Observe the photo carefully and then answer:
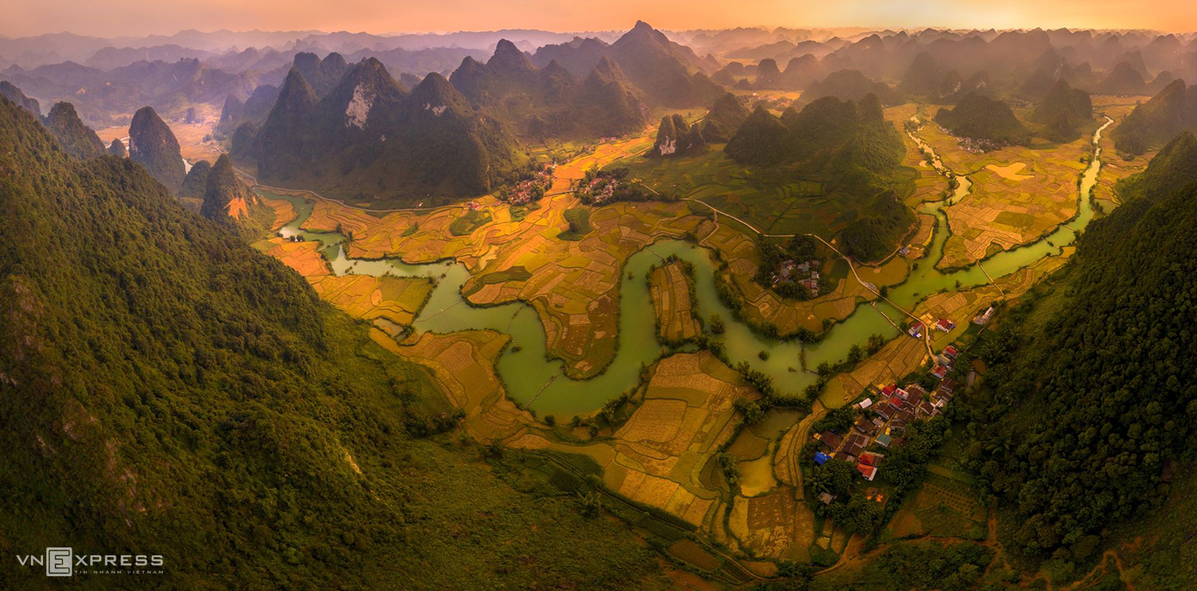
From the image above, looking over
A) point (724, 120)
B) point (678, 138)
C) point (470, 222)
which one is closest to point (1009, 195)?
point (724, 120)

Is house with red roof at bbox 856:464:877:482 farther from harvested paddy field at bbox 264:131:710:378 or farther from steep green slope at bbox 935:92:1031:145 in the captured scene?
steep green slope at bbox 935:92:1031:145

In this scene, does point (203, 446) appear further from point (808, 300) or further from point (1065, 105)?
point (1065, 105)

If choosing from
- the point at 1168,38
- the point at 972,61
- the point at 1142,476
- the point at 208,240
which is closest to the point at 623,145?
the point at 208,240

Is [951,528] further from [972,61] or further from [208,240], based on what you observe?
[972,61]

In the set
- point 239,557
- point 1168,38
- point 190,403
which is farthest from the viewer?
point 1168,38

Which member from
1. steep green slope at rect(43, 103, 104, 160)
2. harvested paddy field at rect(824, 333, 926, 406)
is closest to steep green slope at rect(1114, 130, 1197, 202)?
harvested paddy field at rect(824, 333, 926, 406)

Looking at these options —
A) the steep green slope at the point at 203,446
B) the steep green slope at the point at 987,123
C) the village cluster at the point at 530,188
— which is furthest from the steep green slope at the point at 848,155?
the steep green slope at the point at 203,446

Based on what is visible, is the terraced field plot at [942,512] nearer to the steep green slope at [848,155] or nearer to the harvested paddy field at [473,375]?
the harvested paddy field at [473,375]
